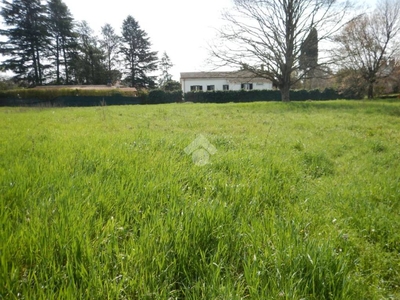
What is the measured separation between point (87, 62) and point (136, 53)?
37.4ft

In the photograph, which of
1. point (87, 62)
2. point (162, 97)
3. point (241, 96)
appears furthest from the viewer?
point (87, 62)

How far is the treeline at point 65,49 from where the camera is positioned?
132ft

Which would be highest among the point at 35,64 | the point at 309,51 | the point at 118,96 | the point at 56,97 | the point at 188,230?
the point at 35,64

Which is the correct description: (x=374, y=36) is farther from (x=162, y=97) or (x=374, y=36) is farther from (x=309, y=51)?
(x=162, y=97)

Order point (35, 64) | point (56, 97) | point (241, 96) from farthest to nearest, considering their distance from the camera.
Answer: point (35, 64), point (241, 96), point (56, 97)

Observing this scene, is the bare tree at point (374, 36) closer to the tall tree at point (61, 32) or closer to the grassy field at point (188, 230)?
the grassy field at point (188, 230)

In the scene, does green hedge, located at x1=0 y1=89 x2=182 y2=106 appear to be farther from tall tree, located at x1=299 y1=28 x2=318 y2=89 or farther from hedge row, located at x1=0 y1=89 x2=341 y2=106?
tall tree, located at x1=299 y1=28 x2=318 y2=89

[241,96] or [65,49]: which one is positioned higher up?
[65,49]

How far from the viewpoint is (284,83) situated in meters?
21.7

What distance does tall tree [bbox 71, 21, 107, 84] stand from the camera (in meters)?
47.8

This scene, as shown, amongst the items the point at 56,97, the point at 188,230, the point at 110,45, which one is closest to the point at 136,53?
the point at 110,45

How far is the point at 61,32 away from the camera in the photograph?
145 feet

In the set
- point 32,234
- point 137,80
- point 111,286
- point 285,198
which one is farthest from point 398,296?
point 137,80

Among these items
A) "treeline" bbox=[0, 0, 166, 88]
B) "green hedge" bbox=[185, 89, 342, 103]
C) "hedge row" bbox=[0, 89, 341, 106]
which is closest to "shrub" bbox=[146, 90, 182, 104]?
"hedge row" bbox=[0, 89, 341, 106]
